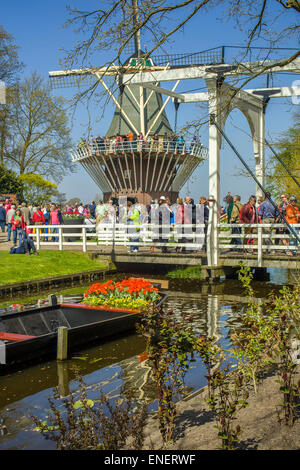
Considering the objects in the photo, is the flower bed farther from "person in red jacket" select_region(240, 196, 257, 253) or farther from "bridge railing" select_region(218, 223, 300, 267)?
"person in red jacket" select_region(240, 196, 257, 253)

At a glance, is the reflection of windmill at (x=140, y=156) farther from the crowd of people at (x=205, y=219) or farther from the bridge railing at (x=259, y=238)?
the bridge railing at (x=259, y=238)

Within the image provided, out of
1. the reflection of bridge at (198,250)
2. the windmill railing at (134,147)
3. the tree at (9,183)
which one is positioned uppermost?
the windmill railing at (134,147)

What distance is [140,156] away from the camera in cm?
3262

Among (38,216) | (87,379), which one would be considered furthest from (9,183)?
(87,379)

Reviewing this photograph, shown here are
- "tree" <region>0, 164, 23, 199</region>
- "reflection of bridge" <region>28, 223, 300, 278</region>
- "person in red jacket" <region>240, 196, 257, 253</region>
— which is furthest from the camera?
"tree" <region>0, 164, 23, 199</region>

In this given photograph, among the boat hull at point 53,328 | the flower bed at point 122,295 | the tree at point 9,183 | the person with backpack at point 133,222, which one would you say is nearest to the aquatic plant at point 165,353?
the boat hull at point 53,328

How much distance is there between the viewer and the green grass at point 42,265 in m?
15.4

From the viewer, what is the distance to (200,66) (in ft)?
46.5

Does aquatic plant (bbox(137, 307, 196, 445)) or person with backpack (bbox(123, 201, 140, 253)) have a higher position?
person with backpack (bbox(123, 201, 140, 253))

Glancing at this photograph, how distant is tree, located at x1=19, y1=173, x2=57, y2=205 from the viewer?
42.0m

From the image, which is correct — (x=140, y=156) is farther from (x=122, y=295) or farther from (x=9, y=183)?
(x=122, y=295)

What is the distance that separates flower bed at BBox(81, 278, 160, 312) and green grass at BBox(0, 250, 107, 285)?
5595 millimetres

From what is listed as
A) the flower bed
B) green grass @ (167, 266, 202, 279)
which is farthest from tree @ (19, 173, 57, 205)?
the flower bed

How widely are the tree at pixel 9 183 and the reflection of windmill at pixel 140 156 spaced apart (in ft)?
18.2
